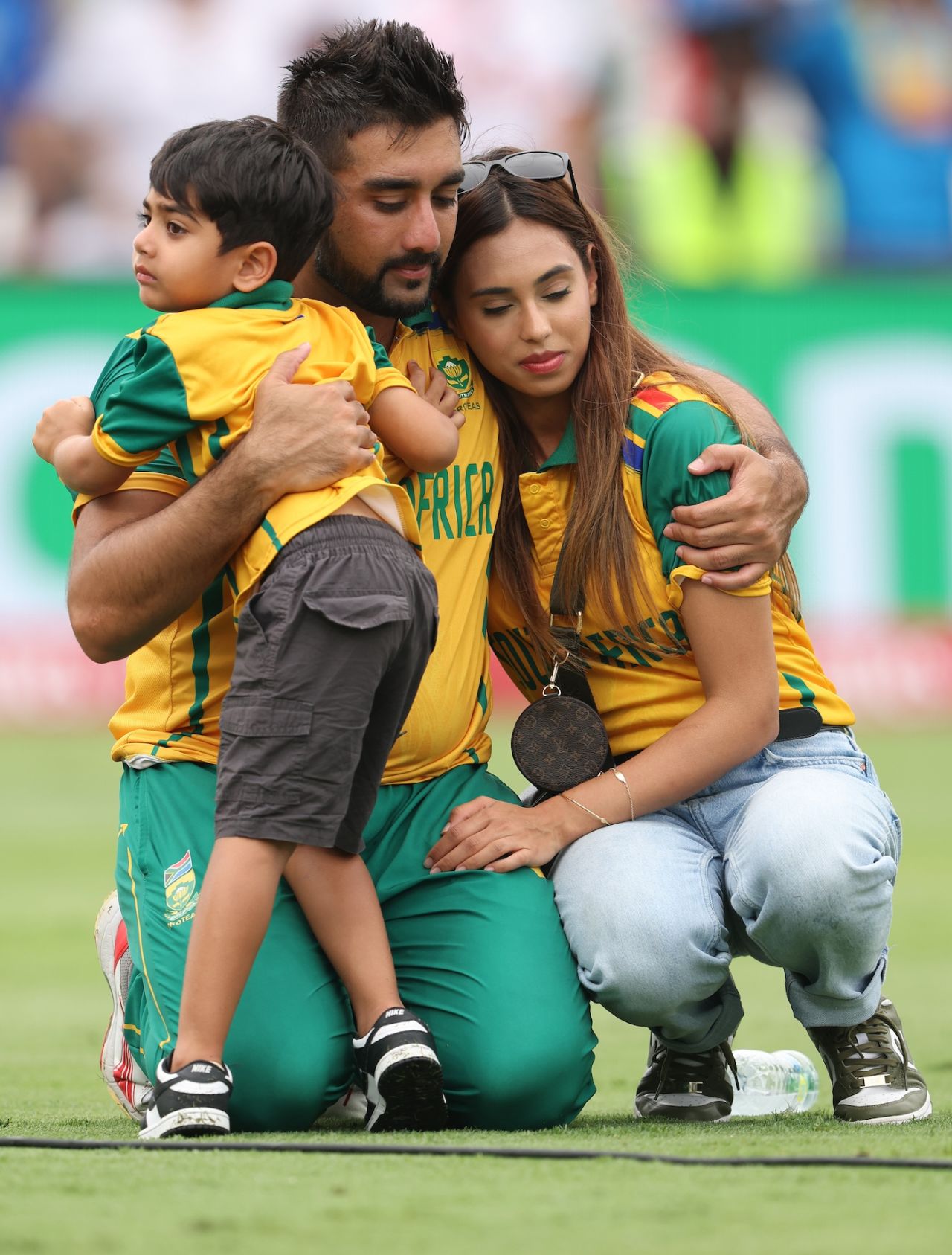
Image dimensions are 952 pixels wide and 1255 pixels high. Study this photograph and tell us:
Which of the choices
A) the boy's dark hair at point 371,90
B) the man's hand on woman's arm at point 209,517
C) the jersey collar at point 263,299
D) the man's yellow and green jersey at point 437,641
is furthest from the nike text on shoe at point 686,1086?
the boy's dark hair at point 371,90

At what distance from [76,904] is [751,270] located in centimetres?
767

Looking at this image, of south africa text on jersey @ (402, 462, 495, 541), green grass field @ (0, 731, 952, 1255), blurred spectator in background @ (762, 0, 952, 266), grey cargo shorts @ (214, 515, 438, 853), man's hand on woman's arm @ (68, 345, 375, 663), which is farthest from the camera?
blurred spectator in background @ (762, 0, 952, 266)

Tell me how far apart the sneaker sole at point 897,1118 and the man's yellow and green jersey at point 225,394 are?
1.16 meters

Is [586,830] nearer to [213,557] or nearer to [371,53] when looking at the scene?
[213,557]

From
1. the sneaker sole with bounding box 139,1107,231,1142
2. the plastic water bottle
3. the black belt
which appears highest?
the black belt

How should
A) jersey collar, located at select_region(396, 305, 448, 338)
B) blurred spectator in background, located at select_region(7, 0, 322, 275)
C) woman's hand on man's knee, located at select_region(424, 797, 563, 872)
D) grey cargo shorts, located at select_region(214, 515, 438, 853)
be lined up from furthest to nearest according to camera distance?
blurred spectator in background, located at select_region(7, 0, 322, 275), jersey collar, located at select_region(396, 305, 448, 338), woman's hand on man's knee, located at select_region(424, 797, 563, 872), grey cargo shorts, located at select_region(214, 515, 438, 853)

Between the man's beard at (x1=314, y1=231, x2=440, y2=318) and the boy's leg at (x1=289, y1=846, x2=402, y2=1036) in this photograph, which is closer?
the boy's leg at (x1=289, y1=846, x2=402, y2=1036)

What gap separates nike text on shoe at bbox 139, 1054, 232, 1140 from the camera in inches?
102

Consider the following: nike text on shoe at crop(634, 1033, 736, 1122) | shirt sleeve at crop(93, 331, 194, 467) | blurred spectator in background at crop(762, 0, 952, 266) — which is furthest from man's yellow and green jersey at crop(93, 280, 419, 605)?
blurred spectator in background at crop(762, 0, 952, 266)

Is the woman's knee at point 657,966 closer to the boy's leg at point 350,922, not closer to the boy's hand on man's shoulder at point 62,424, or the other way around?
the boy's leg at point 350,922

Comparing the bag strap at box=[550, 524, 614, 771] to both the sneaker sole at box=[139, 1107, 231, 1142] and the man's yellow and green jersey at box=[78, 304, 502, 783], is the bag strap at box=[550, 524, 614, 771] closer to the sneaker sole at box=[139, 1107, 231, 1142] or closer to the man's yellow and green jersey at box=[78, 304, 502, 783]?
the man's yellow and green jersey at box=[78, 304, 502, 783]

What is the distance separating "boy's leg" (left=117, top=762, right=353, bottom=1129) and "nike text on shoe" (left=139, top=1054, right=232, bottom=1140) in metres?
0.20

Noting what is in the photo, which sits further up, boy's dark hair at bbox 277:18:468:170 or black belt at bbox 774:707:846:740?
boy's dark hair at bbox 277:18:468:170

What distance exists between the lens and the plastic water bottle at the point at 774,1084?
3.19 m
